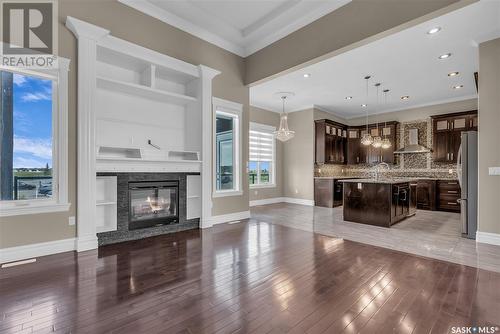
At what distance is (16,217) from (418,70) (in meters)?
7.31

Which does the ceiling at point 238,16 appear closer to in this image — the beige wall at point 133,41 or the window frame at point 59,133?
the beige wall at point 133,41

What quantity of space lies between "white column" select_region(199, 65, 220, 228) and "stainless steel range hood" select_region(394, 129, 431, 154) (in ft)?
21.1

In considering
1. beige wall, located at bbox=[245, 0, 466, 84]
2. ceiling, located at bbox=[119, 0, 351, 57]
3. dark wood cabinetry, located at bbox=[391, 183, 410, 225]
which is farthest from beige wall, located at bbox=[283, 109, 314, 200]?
ceiling, located at bbox=[119, 0, 351, 57]

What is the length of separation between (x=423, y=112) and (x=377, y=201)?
4622mm

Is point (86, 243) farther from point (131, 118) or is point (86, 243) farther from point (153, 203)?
point (131, 118)

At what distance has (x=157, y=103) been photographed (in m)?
4.43

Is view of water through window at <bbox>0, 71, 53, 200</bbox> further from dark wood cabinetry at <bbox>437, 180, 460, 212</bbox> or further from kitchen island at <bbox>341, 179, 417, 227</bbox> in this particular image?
dark wood cabinetry at <bbox>437, 180, 460, 212</bbox>

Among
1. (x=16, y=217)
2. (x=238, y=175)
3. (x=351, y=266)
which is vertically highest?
(x=238, y=175)

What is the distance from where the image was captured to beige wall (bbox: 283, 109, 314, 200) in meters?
8.00

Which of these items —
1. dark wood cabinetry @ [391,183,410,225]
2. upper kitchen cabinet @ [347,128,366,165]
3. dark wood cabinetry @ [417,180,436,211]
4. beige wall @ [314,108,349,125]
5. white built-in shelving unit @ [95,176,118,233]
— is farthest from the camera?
upper kitchen cabinet @ [347,128,366,165]

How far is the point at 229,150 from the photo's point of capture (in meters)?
5.53

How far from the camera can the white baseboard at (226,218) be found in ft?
15.5

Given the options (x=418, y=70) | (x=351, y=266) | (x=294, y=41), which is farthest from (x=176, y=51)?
(x=418, y=70)

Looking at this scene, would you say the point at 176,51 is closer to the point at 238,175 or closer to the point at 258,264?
the point at 238,175
